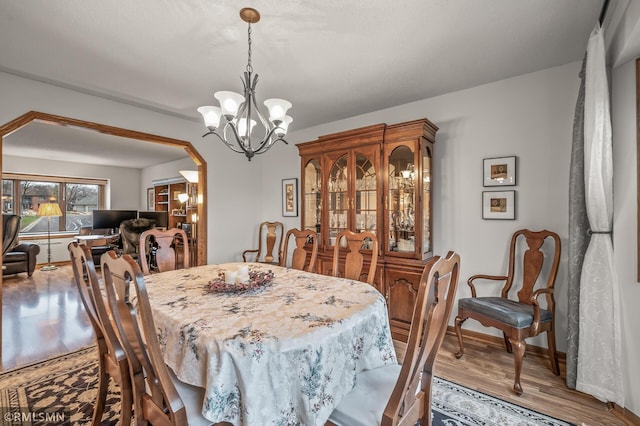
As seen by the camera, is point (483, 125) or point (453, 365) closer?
point (453, 365)

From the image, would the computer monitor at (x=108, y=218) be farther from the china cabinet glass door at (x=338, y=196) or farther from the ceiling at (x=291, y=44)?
the china cabinet glass door at (x=338, y=196)

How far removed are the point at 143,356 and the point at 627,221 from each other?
9.25ft

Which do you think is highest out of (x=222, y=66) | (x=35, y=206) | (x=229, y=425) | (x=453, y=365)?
(x=222, y=66)

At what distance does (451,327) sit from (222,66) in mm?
3397

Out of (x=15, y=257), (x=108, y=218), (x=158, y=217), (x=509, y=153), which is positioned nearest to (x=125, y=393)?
(x=509, y=153)

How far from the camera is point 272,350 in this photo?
1.08 m

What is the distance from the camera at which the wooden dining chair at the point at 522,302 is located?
213 centimetres

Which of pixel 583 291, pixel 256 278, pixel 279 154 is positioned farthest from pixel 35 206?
pixel 583 291

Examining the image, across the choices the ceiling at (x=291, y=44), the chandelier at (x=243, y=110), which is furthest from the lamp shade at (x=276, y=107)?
the ceiling at (x=291, y=44)

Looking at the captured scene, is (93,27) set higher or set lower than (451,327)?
higher

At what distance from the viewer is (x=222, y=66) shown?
95.1 inches

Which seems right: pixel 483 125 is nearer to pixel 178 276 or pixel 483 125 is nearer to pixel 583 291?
pixel 583 291

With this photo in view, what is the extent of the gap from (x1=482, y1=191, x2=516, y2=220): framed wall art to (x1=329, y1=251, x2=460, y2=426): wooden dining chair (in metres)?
1.94

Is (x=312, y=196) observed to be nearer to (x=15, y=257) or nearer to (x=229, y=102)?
(x=229, y=102)
